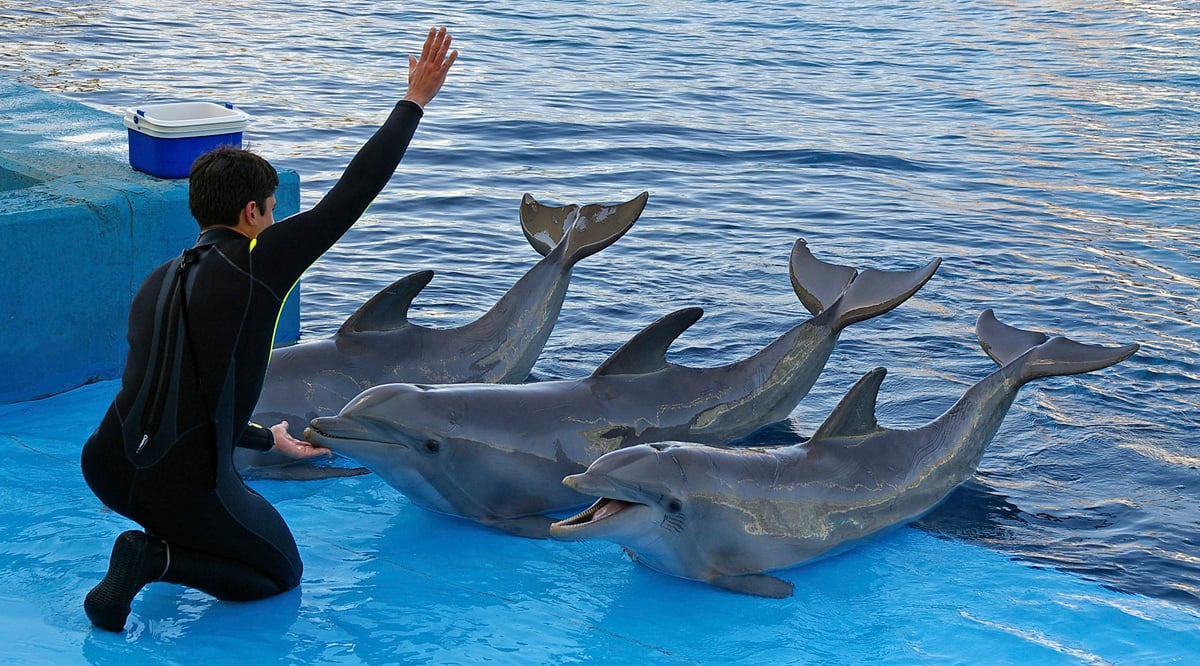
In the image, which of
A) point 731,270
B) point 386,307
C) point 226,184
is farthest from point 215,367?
point 731,270

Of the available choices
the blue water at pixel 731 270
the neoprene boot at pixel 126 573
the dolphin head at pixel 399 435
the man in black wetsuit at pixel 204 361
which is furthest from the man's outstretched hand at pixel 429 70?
the blue water at pixel 731 270

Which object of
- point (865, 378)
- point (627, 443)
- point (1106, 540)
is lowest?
point (1106, 540)

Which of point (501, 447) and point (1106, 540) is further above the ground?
point (501, 447)

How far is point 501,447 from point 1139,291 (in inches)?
272

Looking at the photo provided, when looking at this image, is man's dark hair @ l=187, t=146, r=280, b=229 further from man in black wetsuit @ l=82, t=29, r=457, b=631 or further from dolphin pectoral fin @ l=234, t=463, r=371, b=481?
dolphin pectoral fin @ l=234, t=463, r=371, b=481

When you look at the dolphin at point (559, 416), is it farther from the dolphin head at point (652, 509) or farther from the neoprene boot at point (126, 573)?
the neoprene boot at point (126, 573)

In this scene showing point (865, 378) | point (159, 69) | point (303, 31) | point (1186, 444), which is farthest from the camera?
point (303, 31)

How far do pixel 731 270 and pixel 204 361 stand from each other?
715cm

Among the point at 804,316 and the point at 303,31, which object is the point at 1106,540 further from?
the point at 303,31

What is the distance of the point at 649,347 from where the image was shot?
615 centimetres

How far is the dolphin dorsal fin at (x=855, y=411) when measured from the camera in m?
5.67

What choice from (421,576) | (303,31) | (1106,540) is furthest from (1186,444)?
(303,31)

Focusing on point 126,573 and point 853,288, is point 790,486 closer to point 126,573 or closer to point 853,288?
point 853,288

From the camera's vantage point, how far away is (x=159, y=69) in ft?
58.0
